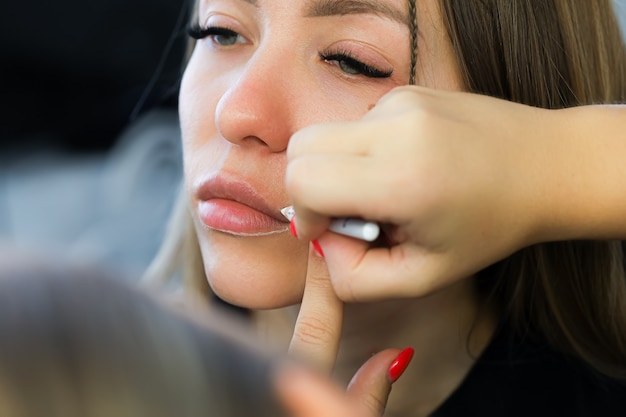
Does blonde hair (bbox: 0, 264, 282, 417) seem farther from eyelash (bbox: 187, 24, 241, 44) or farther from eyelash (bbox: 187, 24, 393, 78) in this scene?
eyelash (bbox: 187, 24, 241, 44)

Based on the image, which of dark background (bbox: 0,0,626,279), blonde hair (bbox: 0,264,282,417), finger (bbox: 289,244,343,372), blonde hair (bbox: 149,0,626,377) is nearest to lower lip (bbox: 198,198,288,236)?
finger (bbox: 289,244,343,372)

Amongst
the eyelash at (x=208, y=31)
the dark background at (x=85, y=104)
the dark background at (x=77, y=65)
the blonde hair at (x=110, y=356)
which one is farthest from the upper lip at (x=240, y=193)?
the dark background at (x=77, y=65)

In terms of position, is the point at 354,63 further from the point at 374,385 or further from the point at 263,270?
the point at 374,385

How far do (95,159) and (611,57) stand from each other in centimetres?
158

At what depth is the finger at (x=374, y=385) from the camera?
80 centimetres

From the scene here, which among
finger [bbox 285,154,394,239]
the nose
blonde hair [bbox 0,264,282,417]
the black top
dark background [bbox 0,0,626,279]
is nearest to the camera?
blonde hair [bbox 0,264,282,417]

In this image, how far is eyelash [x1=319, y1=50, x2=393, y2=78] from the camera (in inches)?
36.0

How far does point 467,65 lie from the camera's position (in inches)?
37.9

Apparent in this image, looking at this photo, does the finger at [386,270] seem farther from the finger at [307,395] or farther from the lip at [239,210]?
the finger at [307,395]

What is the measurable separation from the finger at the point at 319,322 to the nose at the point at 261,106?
0.53ft

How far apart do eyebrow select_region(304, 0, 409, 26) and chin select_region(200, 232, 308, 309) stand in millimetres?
269

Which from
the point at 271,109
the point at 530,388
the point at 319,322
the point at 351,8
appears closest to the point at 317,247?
the point at 319,322

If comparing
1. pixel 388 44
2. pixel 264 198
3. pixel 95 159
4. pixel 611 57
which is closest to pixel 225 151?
pixel 264 198

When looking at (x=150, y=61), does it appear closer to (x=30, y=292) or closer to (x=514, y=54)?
(x=514, y=54)
